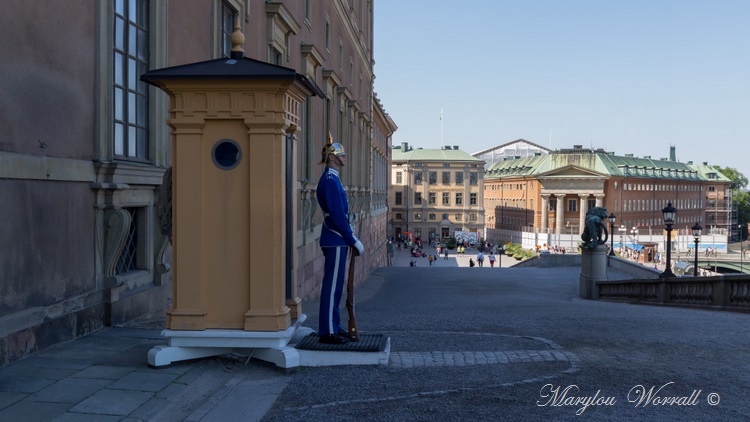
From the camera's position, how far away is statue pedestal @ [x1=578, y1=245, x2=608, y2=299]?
22109 millimetres

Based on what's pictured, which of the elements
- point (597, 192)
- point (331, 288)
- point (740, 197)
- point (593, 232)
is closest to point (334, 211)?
point (331, 288)

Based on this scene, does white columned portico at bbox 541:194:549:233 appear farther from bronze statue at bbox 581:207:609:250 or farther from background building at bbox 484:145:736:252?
bronze statue at bbox 581:207:609:250

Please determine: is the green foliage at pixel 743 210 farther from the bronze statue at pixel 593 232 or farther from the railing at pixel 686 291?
the railing at pixel 686 291

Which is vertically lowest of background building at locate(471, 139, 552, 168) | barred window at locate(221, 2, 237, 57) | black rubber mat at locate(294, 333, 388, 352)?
black rubber mat at locate(294, 333, 388, 352)

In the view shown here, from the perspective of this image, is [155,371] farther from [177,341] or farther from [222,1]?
[222,1]

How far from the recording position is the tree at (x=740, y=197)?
14962 centimetres

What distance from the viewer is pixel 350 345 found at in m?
6.61

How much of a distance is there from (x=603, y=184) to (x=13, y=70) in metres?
107

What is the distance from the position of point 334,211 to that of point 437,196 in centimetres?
10635

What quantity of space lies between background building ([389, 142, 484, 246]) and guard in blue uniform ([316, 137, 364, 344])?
103874 millimetres

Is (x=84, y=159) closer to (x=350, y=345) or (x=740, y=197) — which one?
(x=350, y=345)

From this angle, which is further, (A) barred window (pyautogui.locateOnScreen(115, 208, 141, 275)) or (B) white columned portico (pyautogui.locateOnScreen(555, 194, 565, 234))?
(B) white columned portico (pyautogui.locateOnScreen(555, 194, 565, 234))

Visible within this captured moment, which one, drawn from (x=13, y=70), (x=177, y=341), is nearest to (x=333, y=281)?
(x=177, y=341)

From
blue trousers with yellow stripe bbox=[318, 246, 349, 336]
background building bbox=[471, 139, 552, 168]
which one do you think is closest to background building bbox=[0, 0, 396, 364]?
blue trousers with yellow stripe bbox=[318, 246, 349, 336]
